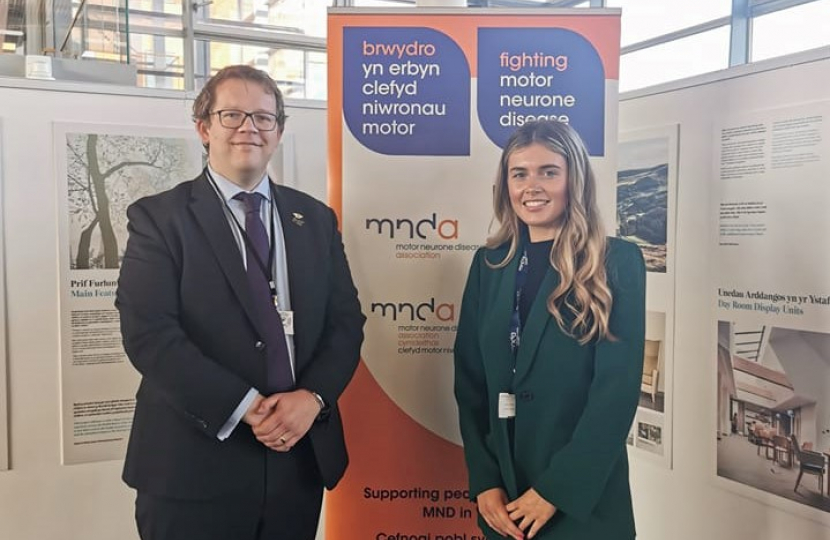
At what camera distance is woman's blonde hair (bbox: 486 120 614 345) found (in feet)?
5.35

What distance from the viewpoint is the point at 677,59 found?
16.3 ft

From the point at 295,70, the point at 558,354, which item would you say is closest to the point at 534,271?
the point at 558,354

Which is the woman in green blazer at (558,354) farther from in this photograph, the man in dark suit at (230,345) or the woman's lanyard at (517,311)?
the man in dark suit at (230,345)

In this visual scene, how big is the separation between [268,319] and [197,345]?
169 mm

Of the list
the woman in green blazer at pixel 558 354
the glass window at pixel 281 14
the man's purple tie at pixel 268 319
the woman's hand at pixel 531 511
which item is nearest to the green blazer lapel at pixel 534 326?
the woman in green blazer at pixel 558 354

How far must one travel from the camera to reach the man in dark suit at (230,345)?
1.62 m

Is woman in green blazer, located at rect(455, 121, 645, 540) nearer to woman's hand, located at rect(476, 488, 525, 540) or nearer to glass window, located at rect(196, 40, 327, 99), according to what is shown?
woman's hand, located at rect(476, 488, 525, 540)

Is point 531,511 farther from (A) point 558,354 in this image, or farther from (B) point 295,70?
(B) point 295,70

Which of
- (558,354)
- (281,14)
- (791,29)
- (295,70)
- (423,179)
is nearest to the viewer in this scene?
(558,354)

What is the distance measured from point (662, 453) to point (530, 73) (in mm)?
1415

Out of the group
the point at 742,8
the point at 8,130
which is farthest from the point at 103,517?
A: the point at 742,8

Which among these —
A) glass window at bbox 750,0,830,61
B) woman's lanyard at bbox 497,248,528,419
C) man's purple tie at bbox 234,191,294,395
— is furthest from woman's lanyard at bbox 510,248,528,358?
glass window at bbox 750,0,830,61

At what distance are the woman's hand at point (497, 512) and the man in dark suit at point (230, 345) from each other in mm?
388

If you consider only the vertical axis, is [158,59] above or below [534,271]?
above
